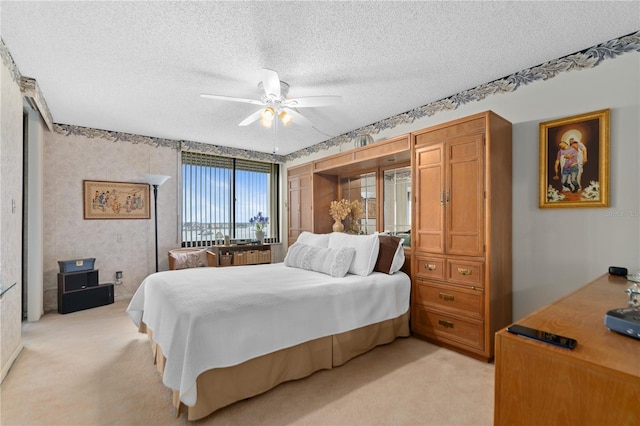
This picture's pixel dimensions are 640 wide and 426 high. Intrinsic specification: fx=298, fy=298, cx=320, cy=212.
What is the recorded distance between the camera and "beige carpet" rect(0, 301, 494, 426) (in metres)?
1.90

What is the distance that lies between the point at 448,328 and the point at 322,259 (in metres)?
1.43

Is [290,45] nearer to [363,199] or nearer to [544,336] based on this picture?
[544,336]

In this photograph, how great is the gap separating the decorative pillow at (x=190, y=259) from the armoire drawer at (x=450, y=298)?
346 cm

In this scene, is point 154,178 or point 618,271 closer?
point 618,271

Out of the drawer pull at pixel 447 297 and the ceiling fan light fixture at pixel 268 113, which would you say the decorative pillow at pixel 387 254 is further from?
the ceiling fan light fixture at pixel 268 113

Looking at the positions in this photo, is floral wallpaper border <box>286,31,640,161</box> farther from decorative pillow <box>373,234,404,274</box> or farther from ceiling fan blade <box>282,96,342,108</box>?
decorative pillow <box>373,234,404,274</box>

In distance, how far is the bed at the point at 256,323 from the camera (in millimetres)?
1874

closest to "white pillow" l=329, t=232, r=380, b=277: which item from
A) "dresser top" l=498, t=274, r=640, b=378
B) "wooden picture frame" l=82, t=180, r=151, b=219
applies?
"dresser top" l=498, t=274, r=640, b=378

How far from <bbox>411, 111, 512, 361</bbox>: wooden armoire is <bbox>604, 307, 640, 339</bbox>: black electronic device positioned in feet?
5.08

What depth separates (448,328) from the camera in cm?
288

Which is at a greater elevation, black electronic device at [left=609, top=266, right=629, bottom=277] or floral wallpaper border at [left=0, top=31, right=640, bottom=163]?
floral wallpaper border at [left=0, top=31, right=640, bottom=163]

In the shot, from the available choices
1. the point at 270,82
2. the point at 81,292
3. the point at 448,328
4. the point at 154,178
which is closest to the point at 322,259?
the point at 448,328

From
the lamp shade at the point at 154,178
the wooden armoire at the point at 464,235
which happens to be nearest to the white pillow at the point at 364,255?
the wooden armoire at the point at 464,235

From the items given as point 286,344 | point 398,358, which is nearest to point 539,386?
point 286,344
